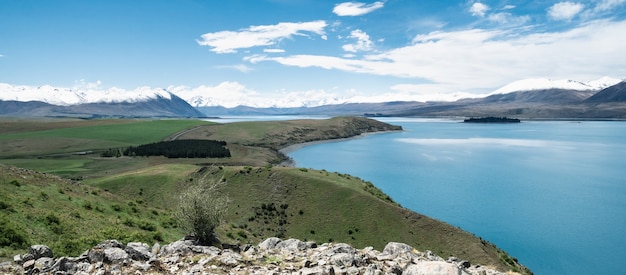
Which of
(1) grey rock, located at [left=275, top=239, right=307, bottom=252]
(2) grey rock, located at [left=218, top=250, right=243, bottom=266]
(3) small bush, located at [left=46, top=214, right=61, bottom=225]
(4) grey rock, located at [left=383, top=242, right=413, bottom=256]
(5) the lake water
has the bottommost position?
(5) the lake water

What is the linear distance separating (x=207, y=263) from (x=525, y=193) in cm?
8967

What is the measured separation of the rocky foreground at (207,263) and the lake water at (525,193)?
4107 centimetres

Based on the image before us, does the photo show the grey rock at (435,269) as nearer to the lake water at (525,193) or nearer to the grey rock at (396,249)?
the grey rock at (396,249)

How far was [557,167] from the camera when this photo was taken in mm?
120562

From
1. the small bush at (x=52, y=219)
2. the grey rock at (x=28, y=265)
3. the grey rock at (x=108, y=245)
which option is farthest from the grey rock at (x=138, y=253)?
the small bush at (x=52, y=219)

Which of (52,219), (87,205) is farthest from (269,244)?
(87,205)

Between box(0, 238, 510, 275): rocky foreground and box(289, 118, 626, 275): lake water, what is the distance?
41075 mm

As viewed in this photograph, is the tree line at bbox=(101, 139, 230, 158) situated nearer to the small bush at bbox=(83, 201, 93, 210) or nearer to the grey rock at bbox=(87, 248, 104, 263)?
the small bush at bbox=(83, 201, 93, 210)

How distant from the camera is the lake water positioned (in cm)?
5312

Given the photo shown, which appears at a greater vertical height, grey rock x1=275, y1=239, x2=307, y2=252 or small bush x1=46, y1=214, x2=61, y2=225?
Answer: small bush x1=46, y1=214, x2=61, y2=225

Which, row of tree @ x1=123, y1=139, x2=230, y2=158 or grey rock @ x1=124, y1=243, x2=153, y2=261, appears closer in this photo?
grey rock @ x1=124, y1=243, x2=153, y2=261

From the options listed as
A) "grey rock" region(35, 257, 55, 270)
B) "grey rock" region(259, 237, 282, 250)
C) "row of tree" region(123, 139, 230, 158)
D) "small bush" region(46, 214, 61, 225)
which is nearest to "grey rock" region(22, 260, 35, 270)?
"grey rock" region(35, 257, 55, 270)

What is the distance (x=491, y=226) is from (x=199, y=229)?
56.9m

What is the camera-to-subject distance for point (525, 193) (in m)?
86.7
